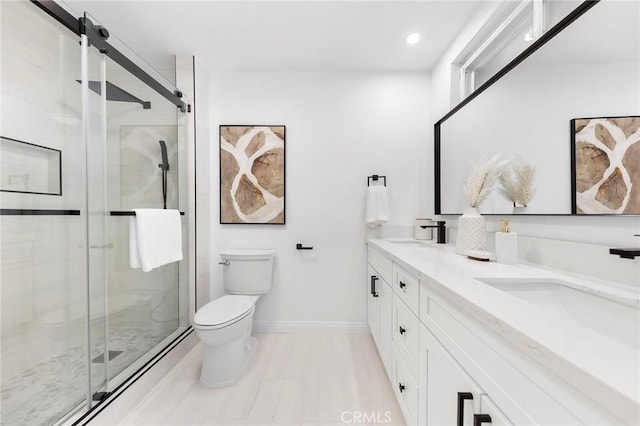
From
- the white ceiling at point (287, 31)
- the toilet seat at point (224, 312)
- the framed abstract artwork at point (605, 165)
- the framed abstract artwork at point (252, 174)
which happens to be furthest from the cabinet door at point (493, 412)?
the white ceiling at point (287, 31)

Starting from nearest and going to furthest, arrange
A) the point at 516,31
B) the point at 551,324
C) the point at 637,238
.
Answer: the point at 551,324 → the point at 637,238 → the point at 516,31

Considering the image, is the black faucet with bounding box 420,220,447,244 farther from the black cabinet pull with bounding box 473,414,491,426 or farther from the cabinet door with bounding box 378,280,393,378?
the black cabinet pull with bounding box 473,414,491,426

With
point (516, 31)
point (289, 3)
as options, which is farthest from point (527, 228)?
point (289, 3)

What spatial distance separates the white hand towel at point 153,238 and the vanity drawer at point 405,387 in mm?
1455

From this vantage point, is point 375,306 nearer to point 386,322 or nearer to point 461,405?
point 386,322

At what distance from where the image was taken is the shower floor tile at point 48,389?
3.78ft

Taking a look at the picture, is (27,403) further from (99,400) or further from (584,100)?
(584,100)

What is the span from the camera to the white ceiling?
64.0 inches

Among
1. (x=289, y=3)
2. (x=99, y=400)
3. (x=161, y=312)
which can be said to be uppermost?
(x=289, y=3)

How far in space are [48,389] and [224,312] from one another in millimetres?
836

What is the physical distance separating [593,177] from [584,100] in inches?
11.9

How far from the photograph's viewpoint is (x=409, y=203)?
2336mm

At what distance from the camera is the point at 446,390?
32.8 inches

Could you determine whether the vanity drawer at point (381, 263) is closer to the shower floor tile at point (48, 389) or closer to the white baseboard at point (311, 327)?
the white baseboard at point (311, 327)
